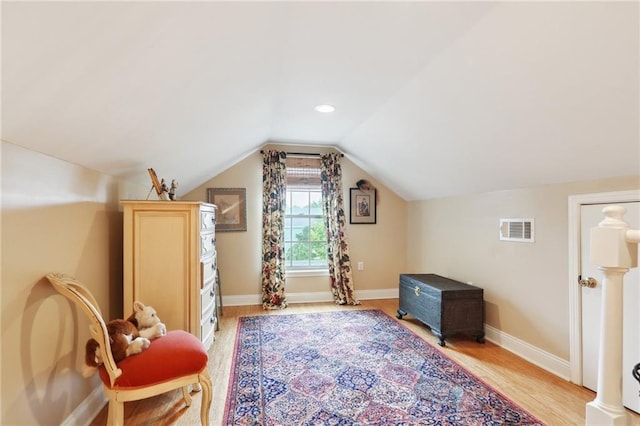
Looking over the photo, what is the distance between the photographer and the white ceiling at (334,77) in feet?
3.92

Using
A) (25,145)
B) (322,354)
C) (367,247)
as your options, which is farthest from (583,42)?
(367,247)

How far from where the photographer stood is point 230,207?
4.64 metres

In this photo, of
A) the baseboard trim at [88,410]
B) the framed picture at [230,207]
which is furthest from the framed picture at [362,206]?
the baseboard trim at [88,410]

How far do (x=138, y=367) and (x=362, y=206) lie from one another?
3840 millimetres

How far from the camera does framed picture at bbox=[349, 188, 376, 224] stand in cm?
502

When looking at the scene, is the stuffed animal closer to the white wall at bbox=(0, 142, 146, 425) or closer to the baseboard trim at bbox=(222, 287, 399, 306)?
the white wall at bbox=(0, 142, 146, 425)

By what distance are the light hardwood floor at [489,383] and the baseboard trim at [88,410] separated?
5cm

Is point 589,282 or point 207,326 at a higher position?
point 589,282

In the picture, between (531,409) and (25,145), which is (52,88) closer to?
(25,145)

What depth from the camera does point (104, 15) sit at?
3.49 feet

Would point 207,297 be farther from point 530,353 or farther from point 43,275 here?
point 530,353

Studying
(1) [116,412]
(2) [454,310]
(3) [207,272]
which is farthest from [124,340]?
(2) [454,310]

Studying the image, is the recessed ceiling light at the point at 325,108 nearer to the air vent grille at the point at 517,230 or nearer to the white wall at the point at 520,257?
the white wall at the point at 520,257

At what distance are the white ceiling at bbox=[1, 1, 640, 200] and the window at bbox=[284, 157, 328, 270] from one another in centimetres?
185
